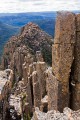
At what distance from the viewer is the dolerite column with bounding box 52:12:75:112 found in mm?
24984

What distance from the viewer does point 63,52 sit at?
2534 cm

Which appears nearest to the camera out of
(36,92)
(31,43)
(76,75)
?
(76,75)

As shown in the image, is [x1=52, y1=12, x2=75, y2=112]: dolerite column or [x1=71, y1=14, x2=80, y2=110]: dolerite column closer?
[x1=52, y1=12, x2=75, y2=112]: dolerite column

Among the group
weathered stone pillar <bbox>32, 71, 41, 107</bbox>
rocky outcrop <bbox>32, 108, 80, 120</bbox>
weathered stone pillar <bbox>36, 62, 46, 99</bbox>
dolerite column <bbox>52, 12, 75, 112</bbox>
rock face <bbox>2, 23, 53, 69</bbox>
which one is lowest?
rock face <bbox>2, 23, 53, 69</bbox>

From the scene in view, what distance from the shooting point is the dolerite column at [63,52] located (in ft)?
82.0

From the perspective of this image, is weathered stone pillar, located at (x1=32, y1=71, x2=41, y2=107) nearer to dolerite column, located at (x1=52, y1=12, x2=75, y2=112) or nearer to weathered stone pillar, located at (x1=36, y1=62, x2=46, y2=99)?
A: weathered stone pillar, located at (x1=36, y1=62, x2=46, y2=99)

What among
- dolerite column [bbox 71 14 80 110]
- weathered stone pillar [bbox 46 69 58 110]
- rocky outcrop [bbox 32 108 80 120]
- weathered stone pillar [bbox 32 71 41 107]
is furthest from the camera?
weathered stone pillar [bbox 32 71 41 107]

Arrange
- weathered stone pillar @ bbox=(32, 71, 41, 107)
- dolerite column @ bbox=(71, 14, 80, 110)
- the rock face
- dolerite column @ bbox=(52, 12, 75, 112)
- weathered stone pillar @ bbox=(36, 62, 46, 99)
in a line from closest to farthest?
dolerite column @ bbox=(52, 12, 75, 112) < dolerite column @ bbox=(71, 14, 80, 110) < weathered stone pillar @ bbox=(36, 62, 46, 99) < weathered stone pillar @ bbox=(32, 71, 41, 107) < the rock face

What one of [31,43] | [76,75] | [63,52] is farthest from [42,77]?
[31,43]

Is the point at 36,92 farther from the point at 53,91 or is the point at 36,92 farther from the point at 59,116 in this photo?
the point at 59,116

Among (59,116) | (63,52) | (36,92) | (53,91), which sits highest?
(63,52)

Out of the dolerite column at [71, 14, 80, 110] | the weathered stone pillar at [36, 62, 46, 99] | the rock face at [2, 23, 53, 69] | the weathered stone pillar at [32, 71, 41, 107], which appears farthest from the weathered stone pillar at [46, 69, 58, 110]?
the rock face at [2, 23, 53, 69]

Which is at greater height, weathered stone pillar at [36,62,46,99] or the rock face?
weathered stone pillar at [36,62,46,99]

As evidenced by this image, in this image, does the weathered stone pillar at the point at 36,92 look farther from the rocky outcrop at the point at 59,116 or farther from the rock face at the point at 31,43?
the rock face at the point at 31,43
